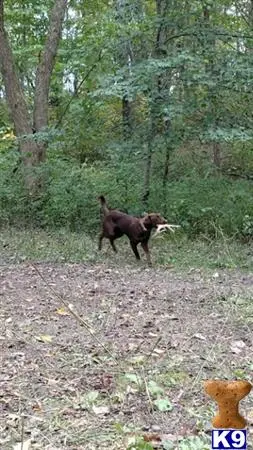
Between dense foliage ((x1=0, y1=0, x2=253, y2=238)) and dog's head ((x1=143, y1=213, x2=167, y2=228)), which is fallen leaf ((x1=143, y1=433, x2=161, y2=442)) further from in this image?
dense foliage ((x1=0, y1=0, x2=253, y2=238))

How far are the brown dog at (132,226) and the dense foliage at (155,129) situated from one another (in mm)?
1591

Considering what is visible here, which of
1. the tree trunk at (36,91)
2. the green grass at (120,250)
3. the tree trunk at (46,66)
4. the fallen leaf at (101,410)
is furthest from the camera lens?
the tree trunk at (46,66)

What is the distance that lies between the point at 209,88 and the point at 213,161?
255 cm

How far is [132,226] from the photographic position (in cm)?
882

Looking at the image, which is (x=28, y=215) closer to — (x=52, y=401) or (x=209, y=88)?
(x=209, y=88)

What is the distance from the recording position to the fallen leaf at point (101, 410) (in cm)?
357

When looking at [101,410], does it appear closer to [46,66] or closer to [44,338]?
[44,338]

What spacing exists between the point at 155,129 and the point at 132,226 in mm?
2605

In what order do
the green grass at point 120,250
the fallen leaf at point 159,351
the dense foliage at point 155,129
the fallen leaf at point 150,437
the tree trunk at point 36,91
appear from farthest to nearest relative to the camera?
the tree trunk at point 36,91, the dense foliage at point 155,129, the green grass at point 120,250, the fallen leaf at point 159,351, the fallen leaf at point 150,437

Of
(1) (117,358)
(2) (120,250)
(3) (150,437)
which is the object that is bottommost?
(2) (120,250)

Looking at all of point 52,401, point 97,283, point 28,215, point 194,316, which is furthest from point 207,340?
point 28,215

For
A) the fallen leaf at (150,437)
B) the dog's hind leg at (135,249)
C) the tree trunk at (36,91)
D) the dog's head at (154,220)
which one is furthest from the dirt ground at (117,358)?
the tree trunk at (36,91)

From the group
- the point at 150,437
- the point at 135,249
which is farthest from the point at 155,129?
the point at 150,437

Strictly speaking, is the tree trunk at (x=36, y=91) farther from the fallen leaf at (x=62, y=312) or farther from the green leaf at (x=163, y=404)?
the green leaf at (x=163, y=404)
